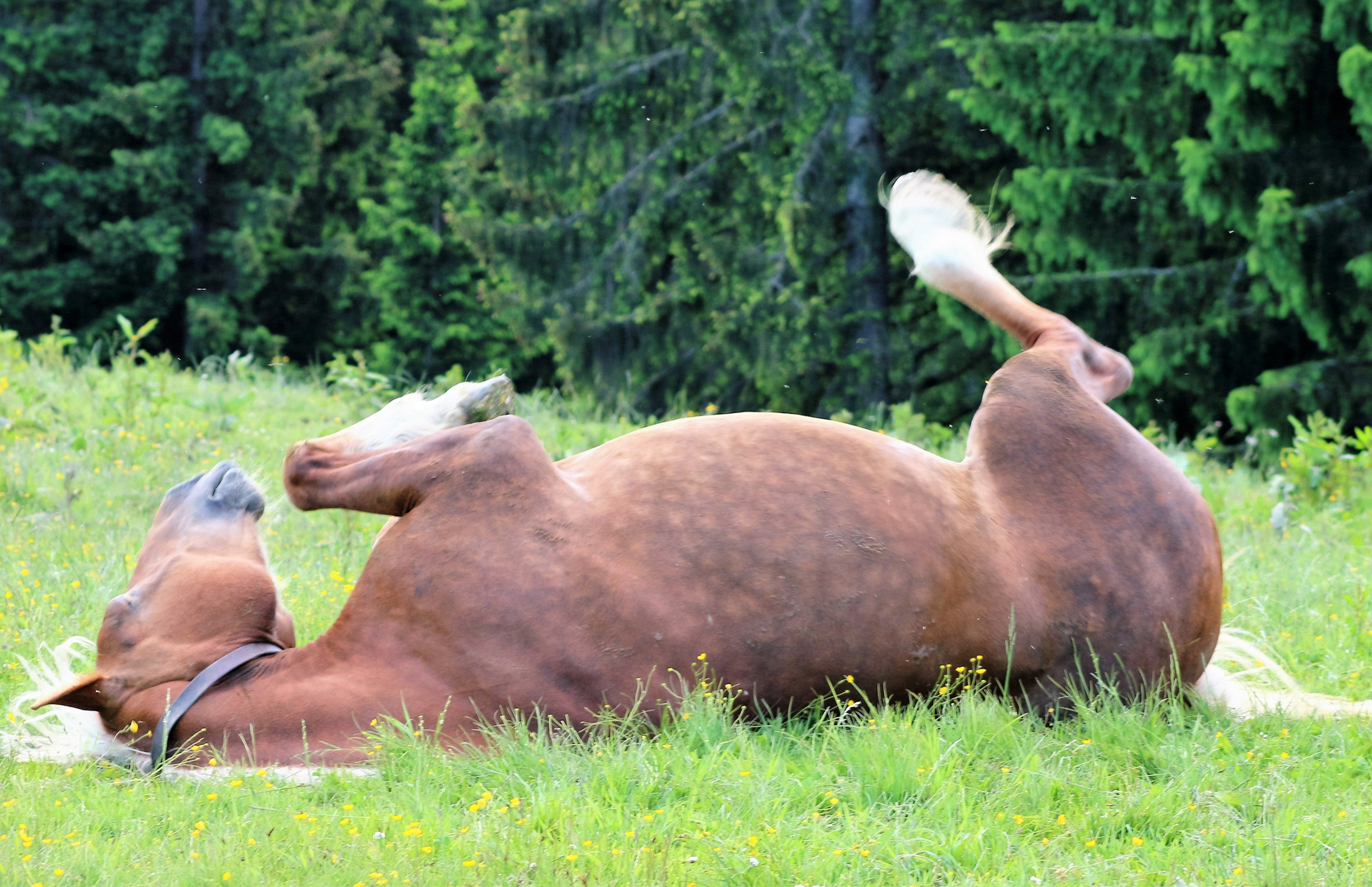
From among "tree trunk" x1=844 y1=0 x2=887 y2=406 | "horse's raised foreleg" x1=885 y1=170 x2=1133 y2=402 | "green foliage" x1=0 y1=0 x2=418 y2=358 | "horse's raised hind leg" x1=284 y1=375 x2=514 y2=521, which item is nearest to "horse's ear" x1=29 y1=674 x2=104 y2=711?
"horse's raised hind leg" x1=284 y1=375 x2=514 y2=521

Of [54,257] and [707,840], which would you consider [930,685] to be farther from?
[54,257]

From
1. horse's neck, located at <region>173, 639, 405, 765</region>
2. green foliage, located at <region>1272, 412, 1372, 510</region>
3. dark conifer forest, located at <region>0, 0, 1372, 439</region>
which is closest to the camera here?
horse's neck, located at <region>173, 639, 405, 765</region>

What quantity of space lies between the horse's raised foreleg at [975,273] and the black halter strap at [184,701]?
216 centimetres

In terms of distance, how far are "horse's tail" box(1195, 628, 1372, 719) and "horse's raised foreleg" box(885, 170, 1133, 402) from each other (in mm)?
732

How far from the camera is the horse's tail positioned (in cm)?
291

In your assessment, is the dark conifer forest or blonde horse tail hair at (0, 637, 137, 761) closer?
blonde horse tail hair at (0, 637, 137, 761)

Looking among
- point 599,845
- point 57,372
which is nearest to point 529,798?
point 599,845

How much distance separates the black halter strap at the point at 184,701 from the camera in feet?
8.19

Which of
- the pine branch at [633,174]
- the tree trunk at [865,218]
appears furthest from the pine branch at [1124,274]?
the pine branch at [633,174]

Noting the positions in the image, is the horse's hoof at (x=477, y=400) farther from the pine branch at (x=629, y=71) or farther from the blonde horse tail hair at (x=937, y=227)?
the pine branch at (x=629, y=71)

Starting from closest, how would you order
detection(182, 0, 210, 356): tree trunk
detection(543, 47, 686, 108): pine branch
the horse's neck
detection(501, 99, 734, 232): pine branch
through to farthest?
the horse's neck
detection(543, 47, 686, 108): pine branch
detection(501, 99, 734, 232): pine branch
detection(182, 0, 210, 356): tree trunk

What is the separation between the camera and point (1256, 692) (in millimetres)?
2998

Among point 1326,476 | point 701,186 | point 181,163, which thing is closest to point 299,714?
point 1326,476

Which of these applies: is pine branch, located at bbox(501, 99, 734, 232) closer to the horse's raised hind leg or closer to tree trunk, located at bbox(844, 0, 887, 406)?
tree trunk, located at bbox(844, 0, 887, 406)
